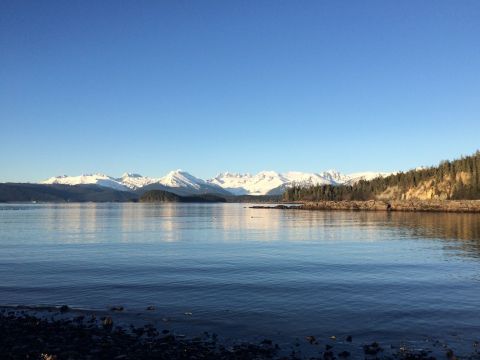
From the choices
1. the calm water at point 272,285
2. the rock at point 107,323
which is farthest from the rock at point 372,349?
the rock at point 107,323

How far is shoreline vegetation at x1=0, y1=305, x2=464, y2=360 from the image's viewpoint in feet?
62.6

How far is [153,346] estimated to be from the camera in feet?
66.4

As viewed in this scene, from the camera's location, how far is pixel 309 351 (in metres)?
20.0

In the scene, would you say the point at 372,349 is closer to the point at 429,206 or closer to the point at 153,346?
the point at 153,346

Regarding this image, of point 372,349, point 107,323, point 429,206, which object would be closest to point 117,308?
point 107,323

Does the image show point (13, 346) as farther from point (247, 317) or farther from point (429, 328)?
point (429, 328)

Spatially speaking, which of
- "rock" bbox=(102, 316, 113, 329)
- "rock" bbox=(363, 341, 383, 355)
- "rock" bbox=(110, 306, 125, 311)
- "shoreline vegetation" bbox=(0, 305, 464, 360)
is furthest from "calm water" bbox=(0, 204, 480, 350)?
"rock" bbox=(102, 316, 113, 329)

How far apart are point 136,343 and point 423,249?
4235cm

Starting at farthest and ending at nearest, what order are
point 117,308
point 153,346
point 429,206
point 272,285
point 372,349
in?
point 429,206 < point 272,285 < point 117,308 < point 153,346 < point 372,349

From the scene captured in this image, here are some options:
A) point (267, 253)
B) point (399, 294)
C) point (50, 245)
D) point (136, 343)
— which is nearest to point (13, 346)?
point (136, 343)

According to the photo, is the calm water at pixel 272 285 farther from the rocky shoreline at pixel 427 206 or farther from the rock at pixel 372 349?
the rocky shoreline at pixel 427 206

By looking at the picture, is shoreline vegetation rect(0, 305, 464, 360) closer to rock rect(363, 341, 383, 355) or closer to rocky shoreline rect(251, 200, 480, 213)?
rock rect(363, 341, 383, 355)

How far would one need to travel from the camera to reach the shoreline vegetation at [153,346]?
19094 mm

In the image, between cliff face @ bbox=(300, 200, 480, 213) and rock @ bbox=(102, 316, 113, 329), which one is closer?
rock @ bbox=(102, 316, 113, 329)
